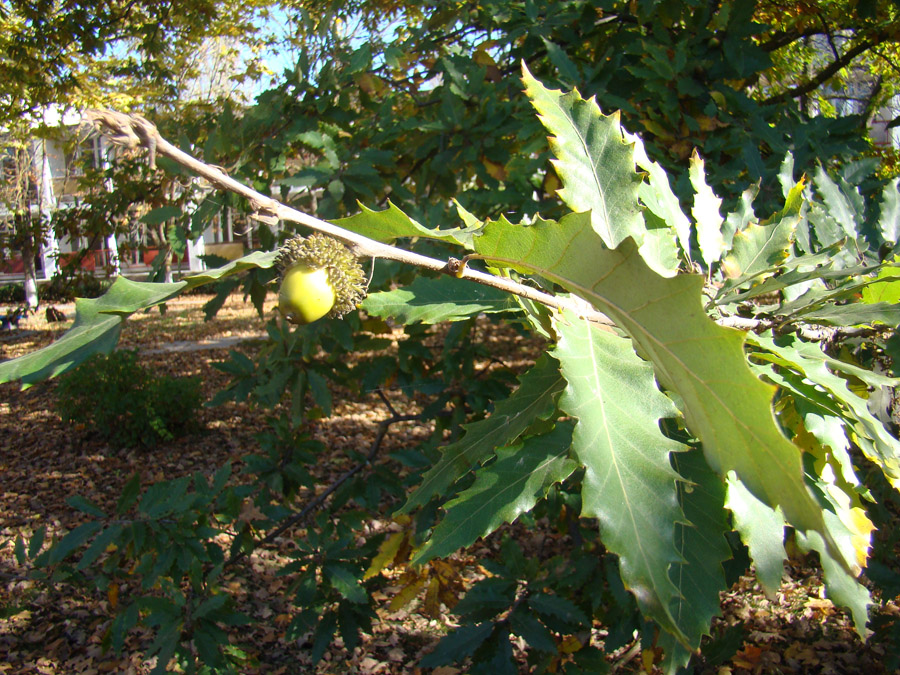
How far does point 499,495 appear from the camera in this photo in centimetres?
73

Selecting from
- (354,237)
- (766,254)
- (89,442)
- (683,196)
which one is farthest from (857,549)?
(89,442)

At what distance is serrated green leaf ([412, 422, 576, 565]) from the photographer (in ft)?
2.33

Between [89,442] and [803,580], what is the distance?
5.87 metres

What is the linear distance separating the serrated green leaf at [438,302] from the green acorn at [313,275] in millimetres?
140

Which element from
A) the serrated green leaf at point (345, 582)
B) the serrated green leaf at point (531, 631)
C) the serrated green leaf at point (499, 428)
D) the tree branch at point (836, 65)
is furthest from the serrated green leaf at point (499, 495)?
the tree branch at point (836, 65)

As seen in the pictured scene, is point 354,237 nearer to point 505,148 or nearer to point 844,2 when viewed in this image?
point 505,148

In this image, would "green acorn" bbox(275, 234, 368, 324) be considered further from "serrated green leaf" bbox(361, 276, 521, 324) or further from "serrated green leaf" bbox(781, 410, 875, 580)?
"serrated green leaf" bbox(781, 410, 875, 580)

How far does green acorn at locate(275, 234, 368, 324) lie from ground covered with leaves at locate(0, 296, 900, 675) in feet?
4.04

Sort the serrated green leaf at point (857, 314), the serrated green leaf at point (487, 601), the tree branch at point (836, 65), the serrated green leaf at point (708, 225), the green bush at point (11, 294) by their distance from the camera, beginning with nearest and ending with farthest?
the serrated green leaf at point (857, 314)
the serrated green leaf at point (708, 225)
the serrated green leaf at point (487, 601)
the tree branch at point (836, 65)
the green bush at point (11, 294)

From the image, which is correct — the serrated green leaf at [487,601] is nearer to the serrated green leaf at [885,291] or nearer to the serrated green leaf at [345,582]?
the serrated green leaf at [345,582]

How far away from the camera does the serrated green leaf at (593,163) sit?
806mm

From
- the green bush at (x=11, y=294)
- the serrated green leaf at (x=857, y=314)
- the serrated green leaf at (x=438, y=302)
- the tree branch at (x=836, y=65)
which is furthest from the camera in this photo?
the green bush at (x=11, y=294)

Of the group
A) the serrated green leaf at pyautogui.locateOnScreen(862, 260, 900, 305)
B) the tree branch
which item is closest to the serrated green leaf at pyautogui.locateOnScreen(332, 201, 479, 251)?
the serrated green leaf at pyautogui.locateOnScreen(862, 260, 900, 305)

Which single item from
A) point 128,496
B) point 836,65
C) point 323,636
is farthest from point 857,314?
point 836,65
